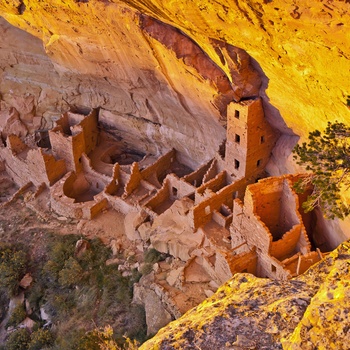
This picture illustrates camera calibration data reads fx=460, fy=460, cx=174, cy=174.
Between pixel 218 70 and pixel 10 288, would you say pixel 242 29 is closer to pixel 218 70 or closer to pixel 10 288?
pixel 218 70

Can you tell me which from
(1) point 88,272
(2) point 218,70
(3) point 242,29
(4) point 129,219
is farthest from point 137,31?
(1) point 88,272

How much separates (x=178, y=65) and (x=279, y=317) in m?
8.32

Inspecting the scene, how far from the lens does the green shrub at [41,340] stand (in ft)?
36.3

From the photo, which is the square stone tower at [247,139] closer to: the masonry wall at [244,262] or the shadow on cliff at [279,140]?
the shadow on cliff at [279,140]

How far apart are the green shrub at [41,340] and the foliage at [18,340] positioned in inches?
8.8

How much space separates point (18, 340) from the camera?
11398 millimetres

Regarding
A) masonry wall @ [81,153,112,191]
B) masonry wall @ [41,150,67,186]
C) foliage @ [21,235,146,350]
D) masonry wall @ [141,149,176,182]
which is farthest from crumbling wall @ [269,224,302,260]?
masonry wall @ [41,150,67,186]

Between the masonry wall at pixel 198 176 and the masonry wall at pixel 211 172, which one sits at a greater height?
the masonry wall at pixel 211 172

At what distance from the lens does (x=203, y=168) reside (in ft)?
44.8

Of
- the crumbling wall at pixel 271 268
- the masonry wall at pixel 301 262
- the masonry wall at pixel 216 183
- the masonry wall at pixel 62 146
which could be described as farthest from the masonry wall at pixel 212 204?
the masonry wall at pixel 62 146

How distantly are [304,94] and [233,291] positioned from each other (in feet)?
17.3

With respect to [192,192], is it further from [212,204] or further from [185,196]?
[212,204]

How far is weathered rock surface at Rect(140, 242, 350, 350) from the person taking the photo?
3.70m

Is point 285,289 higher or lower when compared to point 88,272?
higher
